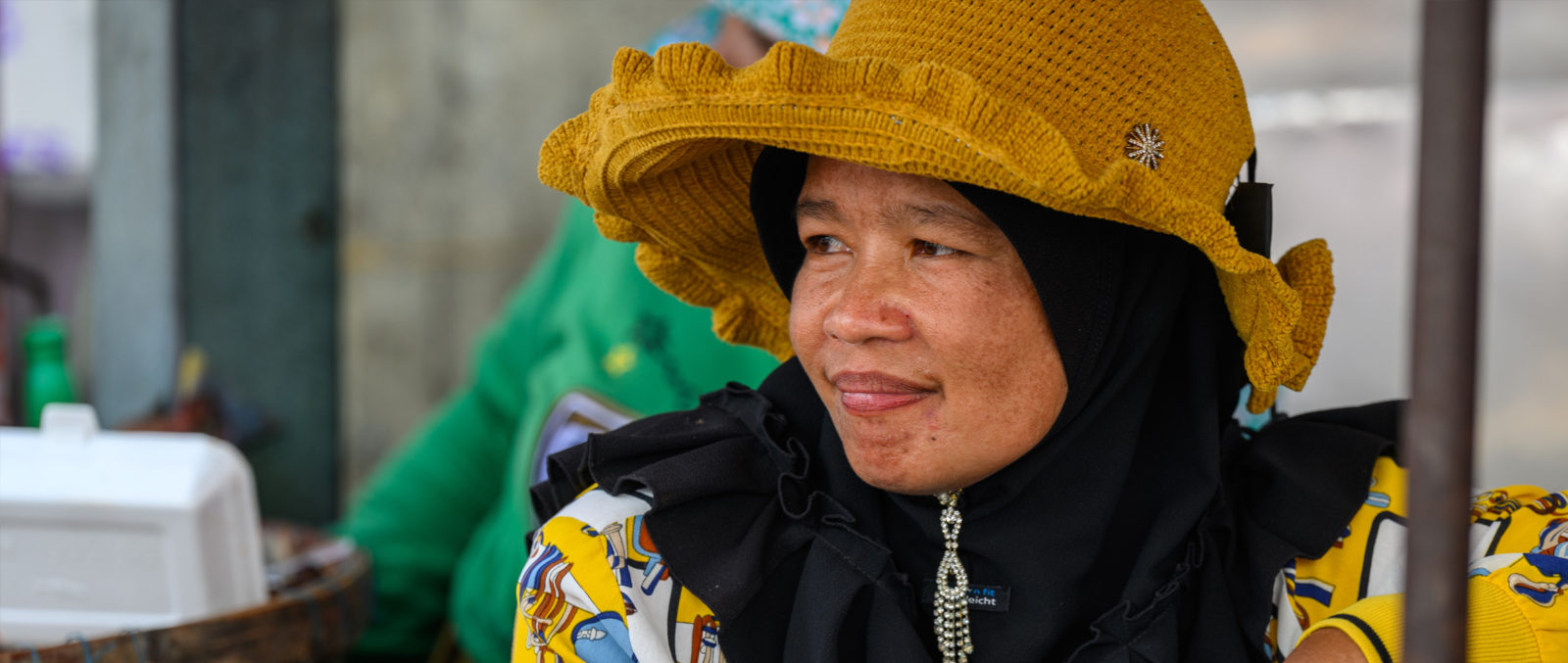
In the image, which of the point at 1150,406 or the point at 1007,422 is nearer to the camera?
the point at 1007,422

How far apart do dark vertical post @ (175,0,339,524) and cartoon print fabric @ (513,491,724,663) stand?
8.50 ft

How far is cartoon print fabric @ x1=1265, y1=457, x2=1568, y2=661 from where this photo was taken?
1.16 meters

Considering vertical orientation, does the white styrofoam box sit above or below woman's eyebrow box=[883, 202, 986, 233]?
below

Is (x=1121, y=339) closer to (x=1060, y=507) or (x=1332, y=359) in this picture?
(x=1060, y=507)

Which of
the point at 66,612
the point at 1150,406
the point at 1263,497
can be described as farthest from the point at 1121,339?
the point at 66,612

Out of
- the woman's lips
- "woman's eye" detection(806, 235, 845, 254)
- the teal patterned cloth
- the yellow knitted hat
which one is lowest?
the woman's lips

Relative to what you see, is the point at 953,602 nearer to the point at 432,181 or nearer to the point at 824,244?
the point at 824,244

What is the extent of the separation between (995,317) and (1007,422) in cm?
10

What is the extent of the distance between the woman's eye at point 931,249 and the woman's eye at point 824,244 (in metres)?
0.10

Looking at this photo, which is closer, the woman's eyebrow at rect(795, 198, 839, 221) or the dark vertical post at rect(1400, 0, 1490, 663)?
the dark vertical post at rect(1400, 0, 1490, 663)

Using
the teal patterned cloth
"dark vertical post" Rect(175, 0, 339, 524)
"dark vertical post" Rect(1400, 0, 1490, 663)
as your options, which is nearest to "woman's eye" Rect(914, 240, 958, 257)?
"dark vertical post" Rect(1400, 0, 1490, 663)

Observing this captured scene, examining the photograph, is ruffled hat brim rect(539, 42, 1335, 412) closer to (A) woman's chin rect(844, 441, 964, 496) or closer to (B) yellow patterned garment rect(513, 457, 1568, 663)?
(B) yellow patterned garment rect(513, 457, 1568, 663)

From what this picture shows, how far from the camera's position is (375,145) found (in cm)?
356

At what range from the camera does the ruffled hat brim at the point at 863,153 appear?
3.27 ft
